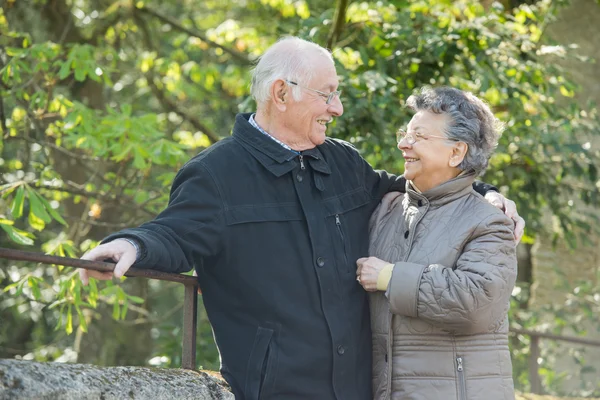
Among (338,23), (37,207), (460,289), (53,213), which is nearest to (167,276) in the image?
(460,289)

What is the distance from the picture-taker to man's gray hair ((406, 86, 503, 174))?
3.11 m

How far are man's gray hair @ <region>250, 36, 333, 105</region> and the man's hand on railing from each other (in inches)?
35.4

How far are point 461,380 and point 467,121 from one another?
2.91 ft

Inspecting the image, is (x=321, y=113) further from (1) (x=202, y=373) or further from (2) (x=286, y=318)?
(1) (x=202, y=373)

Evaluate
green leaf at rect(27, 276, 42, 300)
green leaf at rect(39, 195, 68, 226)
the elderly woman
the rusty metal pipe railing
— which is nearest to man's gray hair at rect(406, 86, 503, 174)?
the elderly woman

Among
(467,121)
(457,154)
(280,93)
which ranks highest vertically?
(280,93)

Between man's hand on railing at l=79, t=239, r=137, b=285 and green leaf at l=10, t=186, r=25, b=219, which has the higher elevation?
man's hand on railing at l=79, t=239, r=137, b=285

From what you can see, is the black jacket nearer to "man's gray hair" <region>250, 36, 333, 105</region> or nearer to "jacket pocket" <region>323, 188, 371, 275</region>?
"jacket pocket" <region>323, 188, 371, 275</region>

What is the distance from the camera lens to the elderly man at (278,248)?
2.79 m

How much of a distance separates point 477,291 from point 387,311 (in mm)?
350

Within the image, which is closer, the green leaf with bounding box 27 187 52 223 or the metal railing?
the metal railing

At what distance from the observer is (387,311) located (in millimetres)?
3016

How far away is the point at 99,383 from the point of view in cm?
234

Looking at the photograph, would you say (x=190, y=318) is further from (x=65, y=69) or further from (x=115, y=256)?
(x=65, y=69)
